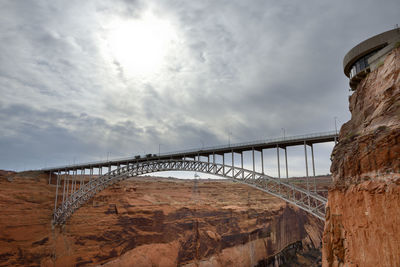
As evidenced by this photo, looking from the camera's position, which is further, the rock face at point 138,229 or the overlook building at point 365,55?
the rock face at point 138,229

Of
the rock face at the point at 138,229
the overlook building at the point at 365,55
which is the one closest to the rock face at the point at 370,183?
the overlook building at the point at 365,55

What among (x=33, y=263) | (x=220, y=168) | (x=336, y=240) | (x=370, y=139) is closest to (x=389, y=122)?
(x=370, y=139)

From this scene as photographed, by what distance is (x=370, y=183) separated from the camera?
33.4 ft

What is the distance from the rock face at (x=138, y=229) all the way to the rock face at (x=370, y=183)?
93.3ft

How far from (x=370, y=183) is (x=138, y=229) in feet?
109

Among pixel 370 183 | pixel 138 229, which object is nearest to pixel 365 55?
pixel 370 183

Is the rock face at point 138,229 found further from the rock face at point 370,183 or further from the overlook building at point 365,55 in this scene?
the overlook building at point 365,55

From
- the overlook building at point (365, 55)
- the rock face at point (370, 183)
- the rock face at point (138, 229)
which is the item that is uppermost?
the overlook building at point (365, 55)

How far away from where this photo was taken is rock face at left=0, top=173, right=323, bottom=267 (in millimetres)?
31703

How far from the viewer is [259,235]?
47062 mm

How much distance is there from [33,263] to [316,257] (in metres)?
52.9

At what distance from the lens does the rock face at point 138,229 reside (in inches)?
1248

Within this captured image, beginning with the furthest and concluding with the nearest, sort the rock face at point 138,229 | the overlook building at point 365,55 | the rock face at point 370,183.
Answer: the rock face at point 138,229 → the overlook building at point 365,55 → the rock face at point 370,183

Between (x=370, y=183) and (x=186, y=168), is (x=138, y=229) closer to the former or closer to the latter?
(x=186, y=168)
